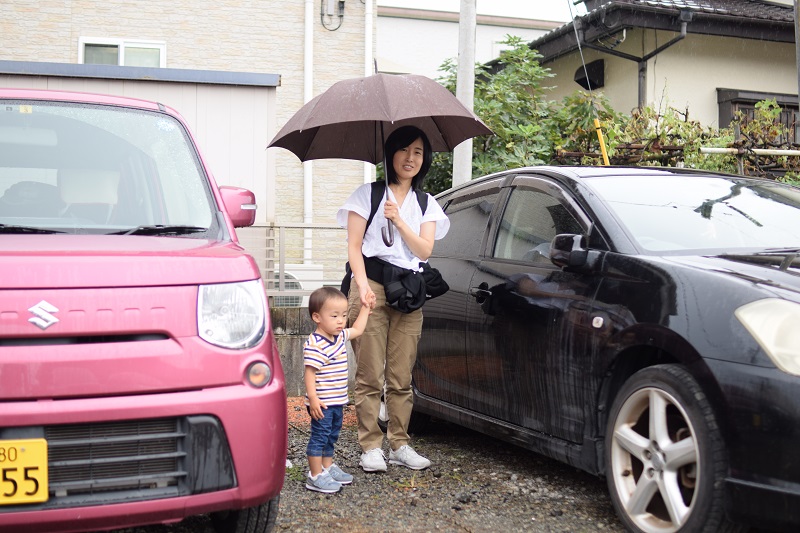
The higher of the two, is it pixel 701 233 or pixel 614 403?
pixel 701 233

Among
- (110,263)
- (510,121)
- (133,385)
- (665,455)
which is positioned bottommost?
(665,455)

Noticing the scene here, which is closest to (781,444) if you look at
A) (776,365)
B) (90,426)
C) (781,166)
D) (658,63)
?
(776,365)

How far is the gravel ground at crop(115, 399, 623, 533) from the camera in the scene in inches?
140

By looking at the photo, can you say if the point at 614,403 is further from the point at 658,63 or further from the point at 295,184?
the point at 658,63

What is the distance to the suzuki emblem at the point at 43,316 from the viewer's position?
2492 millimetres

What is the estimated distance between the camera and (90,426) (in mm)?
2492

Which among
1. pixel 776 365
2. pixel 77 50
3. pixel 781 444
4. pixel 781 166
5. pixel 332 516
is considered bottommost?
pixel 332 516

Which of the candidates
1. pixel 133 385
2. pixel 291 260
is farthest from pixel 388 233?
pixel 291 260

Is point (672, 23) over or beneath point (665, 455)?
over

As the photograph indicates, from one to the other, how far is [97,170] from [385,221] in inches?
56.0

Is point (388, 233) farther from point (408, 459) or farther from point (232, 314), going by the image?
point (232, 314)

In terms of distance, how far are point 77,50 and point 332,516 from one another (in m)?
9.32

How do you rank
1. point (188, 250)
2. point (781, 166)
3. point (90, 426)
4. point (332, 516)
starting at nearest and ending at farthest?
1. point (90, 426)
2. point (188, 250)
3. point (332, 516)
4. point (781, 166)

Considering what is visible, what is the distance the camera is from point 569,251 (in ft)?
11.9
